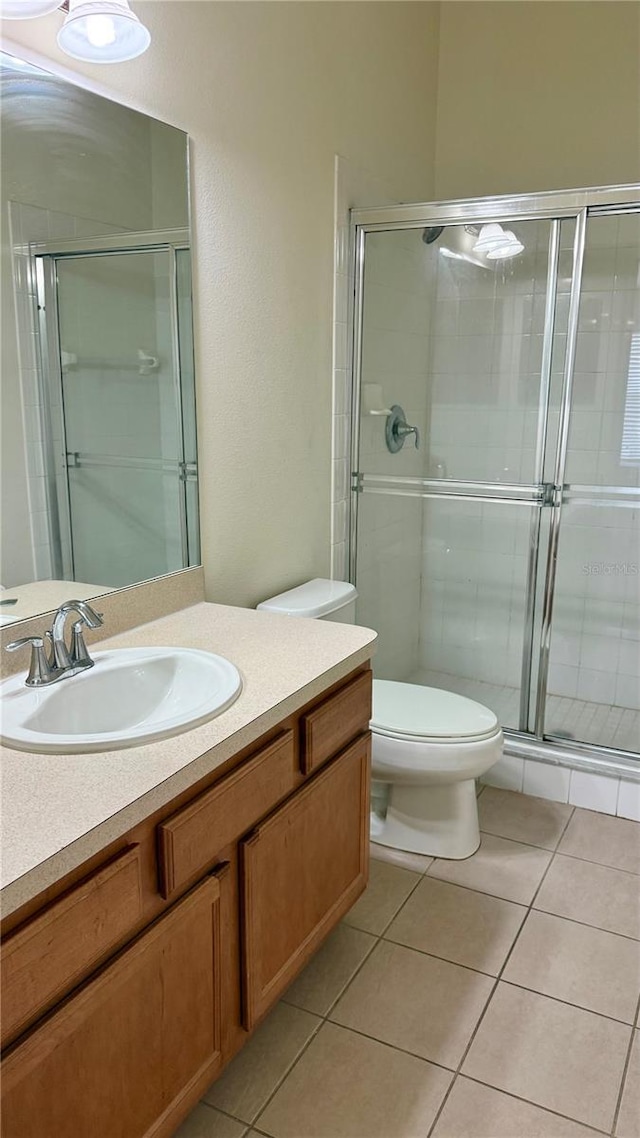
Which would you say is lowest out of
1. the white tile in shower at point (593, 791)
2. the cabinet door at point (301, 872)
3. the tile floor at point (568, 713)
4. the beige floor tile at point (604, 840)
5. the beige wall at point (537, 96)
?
the beige floor tile at point (604, 840)

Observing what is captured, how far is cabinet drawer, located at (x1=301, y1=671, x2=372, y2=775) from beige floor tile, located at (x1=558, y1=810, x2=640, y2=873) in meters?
1.00

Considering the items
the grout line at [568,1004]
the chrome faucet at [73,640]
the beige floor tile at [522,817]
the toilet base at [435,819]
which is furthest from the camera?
the beige floor tile at [522,817]

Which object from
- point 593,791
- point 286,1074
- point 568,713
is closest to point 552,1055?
point 286,1074

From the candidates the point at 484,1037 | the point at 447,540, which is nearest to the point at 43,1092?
the point at 484,1037

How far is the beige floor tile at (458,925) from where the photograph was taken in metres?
2.01

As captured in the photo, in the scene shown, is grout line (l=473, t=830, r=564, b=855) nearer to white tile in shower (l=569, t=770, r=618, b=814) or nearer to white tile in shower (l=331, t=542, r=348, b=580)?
white tile in shower (l=569, t=770, r=618, b=814)

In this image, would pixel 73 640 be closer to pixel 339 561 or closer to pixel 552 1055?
pixel 552 1055

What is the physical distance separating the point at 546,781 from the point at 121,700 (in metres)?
1.69

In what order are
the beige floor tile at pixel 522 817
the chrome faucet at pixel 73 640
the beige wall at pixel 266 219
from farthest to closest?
the beige floor tile at pixel 522 817 < the beige wall at pixel 266 219 < the chrome faucet at pixel 73 640

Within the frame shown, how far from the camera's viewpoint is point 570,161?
305cm

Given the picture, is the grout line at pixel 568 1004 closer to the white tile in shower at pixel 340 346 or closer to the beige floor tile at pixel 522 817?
the beige floor tile at pixel 522 817

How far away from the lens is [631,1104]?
160cm

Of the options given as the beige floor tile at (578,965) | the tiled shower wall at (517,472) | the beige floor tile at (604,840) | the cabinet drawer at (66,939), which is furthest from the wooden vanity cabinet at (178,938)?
the tiled shower wall at (517,472)

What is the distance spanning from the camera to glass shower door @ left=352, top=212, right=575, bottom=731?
279 centimetres
